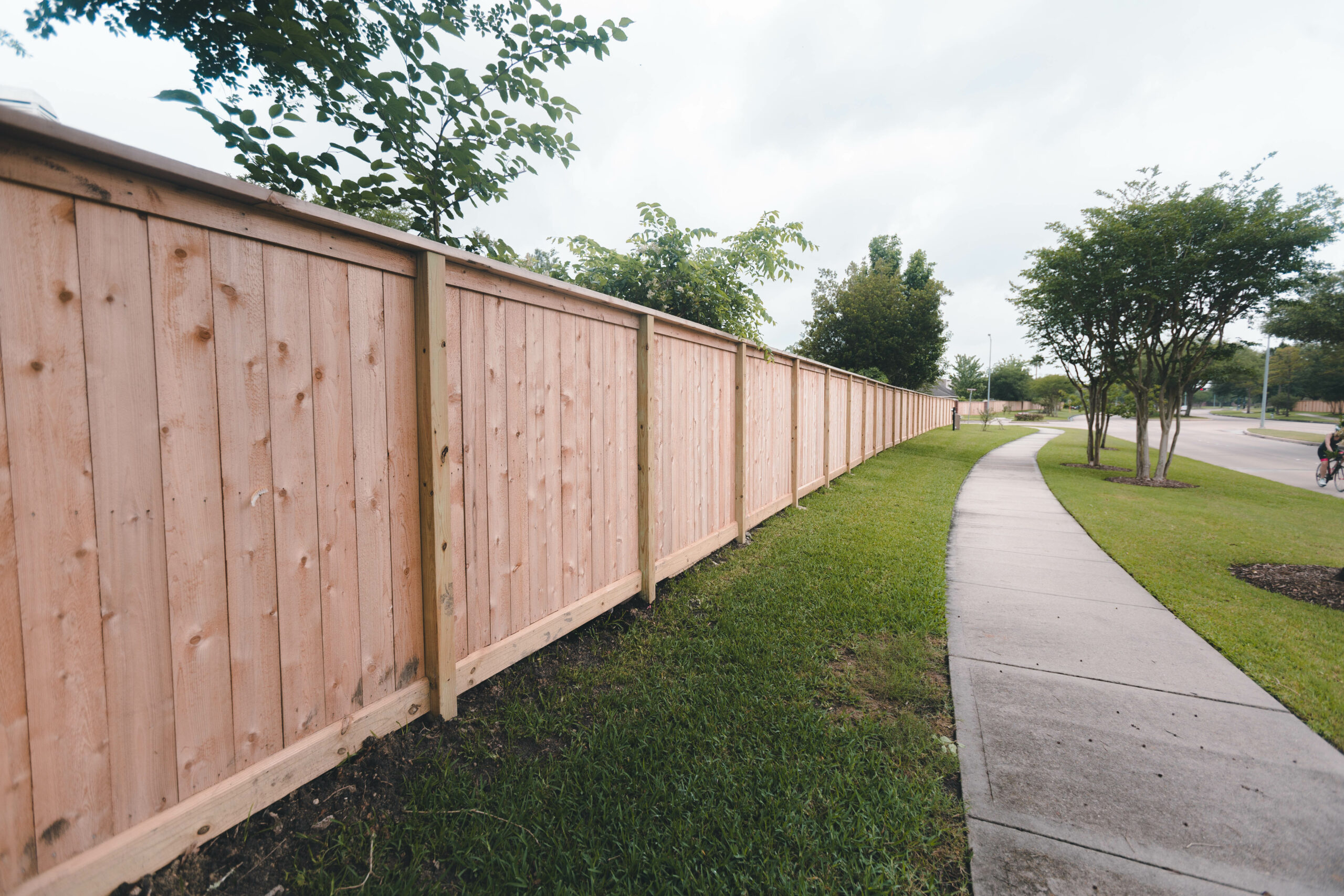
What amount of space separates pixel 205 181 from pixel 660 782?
7.87 feet

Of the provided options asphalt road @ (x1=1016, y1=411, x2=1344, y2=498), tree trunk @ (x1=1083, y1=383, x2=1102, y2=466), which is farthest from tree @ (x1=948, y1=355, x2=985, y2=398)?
tree trunk @ (x1=1083, y1=383, x2=1102, y2=466)

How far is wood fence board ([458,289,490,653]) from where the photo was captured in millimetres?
2320

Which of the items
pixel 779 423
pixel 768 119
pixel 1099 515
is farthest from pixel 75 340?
pixel 768 119

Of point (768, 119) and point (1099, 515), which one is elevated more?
point (768, 119)

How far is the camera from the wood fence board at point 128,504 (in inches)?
50.8

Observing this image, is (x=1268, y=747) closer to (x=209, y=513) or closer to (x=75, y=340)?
(x=209, y=513)

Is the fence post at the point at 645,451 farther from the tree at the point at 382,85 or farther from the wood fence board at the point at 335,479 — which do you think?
the wood fence board at the point at 335,479

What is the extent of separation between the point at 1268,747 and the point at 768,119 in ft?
37.1

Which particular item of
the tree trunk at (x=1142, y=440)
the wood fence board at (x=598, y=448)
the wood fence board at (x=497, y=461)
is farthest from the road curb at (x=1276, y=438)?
the wood fence board at (x=497, y=461)

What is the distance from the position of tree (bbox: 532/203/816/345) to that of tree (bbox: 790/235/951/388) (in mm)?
19480

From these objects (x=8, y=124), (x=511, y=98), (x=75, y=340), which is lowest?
(x=75, y=340)

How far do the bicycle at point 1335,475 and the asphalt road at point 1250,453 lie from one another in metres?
0.11

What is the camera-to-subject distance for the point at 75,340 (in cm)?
125

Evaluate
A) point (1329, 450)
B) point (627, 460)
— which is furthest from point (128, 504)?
point (1329, 450)
